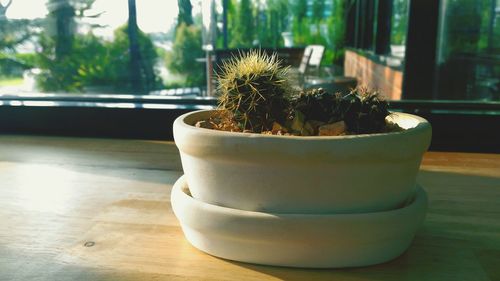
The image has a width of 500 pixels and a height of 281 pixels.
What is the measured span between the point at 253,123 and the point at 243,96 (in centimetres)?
7

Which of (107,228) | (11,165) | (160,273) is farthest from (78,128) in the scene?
(160,273)

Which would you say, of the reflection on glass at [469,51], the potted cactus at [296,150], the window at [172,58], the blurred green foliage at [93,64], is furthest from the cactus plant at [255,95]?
the blurred green foliage at [93,64]

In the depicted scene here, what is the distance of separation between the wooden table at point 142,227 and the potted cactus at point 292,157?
6 centimetres

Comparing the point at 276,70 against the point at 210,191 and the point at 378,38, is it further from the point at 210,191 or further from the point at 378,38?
the point at 378,38

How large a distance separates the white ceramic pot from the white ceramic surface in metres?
0.03

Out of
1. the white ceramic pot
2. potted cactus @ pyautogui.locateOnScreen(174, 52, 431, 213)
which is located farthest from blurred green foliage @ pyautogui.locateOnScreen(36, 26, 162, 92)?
the white ceramic pot

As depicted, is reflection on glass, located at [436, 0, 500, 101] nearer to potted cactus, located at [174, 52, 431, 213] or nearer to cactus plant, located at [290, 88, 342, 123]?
potted cactus, located at [174, 52, 431, 213]

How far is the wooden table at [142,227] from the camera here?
97 cm

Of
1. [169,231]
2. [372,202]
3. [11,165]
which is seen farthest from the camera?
[11,165]

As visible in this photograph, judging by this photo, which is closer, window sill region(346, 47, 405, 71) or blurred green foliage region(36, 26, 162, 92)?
window sill region(346, 47, 405, 71)

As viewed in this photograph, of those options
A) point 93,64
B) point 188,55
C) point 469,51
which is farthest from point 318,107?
point 93,64

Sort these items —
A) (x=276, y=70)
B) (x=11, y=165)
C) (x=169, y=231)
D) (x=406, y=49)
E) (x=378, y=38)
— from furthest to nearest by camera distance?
(x=378, y=38) → (x=406, y=49) → (x=11, y=165) → (x=169, y=231) → (x=276, y=70)

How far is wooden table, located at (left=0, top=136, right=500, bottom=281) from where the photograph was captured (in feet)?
3.19

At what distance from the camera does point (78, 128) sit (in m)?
2.56
